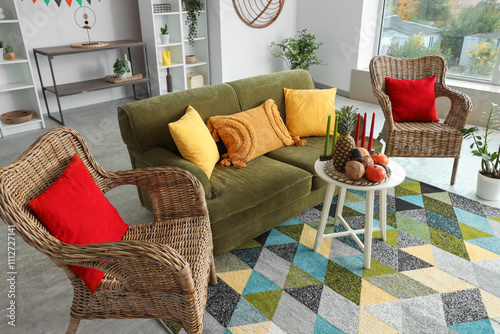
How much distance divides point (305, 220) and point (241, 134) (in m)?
0.68

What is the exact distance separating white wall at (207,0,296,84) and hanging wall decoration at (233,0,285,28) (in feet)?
0.22

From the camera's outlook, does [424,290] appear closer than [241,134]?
Yes

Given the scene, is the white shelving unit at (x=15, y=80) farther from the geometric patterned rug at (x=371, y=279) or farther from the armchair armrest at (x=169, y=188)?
the geometric patterned rug at (x=371, y=279)

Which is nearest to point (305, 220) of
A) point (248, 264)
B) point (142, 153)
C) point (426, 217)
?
point (248, 264)

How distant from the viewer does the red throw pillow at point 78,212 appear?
4.38 feet

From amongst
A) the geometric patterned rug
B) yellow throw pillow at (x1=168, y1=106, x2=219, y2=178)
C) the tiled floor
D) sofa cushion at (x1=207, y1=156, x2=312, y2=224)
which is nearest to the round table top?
sofa cushion at (x1=207, y1=156, x2=312, y2=224)

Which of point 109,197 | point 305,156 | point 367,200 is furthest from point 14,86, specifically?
point 367,200

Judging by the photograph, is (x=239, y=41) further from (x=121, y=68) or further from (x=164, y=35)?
(x=121, y=68)

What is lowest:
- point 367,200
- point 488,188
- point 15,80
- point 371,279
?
point 371,279

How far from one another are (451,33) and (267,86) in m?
2.93

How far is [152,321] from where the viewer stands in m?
1.72

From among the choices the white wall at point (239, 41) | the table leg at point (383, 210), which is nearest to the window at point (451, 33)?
the white wall at point (239, 41)

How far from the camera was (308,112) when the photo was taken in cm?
268

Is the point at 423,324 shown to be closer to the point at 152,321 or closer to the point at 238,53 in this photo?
the point at 152,321
